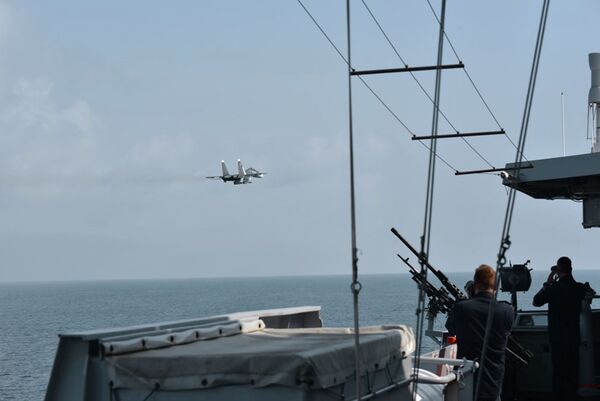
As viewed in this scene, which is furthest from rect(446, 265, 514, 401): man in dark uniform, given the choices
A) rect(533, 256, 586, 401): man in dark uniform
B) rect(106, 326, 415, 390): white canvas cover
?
rect(533, 256, 586, 401): man in dark uniform

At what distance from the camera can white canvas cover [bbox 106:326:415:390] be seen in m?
5.13

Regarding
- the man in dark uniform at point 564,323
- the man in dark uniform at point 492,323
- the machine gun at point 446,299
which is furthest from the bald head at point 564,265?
the man in dark uniform at point 492,323

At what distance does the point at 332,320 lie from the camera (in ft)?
312

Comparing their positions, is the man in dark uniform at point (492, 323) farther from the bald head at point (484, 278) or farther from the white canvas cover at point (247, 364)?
the white canvas cover at point (247, 364)

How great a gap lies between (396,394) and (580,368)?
6661 mm

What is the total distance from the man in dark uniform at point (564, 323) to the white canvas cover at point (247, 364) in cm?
537

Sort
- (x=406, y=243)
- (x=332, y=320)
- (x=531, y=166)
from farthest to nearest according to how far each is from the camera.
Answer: (x=332, y=320) → (x=406, y=243) → (x=531, y=166)

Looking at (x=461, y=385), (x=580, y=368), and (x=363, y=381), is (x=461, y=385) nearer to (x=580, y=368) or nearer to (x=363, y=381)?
(x=363, y=381)

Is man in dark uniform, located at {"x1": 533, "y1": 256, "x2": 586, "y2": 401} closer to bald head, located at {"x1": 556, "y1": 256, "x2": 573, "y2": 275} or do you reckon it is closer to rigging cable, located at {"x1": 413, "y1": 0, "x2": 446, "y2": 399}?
bald head, located at {"x1": 556, "y1": 256, "x2": 573, "y2": 275}

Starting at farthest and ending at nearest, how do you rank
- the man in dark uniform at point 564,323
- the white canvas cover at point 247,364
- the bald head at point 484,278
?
the man in dark uniform at point 564,323, the bald head at point 484,278, the white canvas cover at point 247,364

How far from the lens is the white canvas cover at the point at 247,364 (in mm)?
5129

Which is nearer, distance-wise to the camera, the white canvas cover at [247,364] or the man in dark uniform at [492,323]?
the white canvas cover at [247,364]

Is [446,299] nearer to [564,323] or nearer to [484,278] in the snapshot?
[564,323]

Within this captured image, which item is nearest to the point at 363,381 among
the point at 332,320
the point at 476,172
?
the point at 476,172
